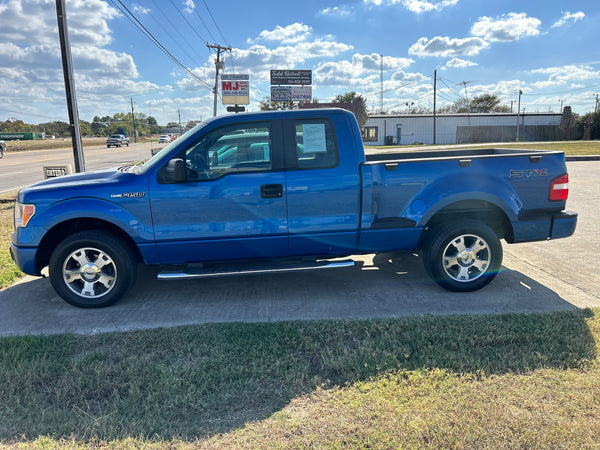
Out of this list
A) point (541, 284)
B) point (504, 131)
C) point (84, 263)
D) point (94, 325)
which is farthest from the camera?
point (504, 131)

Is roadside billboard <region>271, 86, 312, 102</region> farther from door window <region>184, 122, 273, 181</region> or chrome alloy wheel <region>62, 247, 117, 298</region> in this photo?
chrome alloy wheel <region>62, 247, 117, 298</region>

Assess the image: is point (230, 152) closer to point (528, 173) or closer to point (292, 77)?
point (528, 173)

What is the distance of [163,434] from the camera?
268 cm

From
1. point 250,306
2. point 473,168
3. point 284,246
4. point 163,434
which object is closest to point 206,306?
point 250,306

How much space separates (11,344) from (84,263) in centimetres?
101

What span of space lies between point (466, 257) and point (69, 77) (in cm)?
1076

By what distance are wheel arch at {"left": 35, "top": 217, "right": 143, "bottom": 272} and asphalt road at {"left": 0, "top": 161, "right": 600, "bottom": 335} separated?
546 millimetres

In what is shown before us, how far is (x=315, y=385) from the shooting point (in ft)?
10.3

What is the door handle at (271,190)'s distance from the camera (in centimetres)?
447

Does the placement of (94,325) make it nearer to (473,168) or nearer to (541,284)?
(473,168)

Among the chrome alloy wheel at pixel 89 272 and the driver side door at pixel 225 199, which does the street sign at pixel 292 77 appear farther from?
the chrome alloy wheel at pixel 89 272

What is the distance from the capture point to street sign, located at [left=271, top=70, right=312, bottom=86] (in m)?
54.0

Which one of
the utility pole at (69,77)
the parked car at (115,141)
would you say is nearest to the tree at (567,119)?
the utility pole at (69,77)

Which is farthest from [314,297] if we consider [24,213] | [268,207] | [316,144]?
[24,213]
